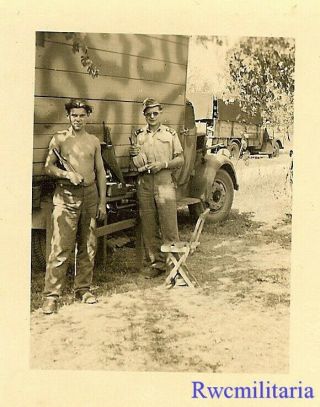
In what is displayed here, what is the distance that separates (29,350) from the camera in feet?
8.89

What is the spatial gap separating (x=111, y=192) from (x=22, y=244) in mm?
623

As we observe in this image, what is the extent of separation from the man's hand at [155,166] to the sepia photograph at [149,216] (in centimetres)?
1

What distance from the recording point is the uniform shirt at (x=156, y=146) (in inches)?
126

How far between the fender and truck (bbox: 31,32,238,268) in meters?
0.05

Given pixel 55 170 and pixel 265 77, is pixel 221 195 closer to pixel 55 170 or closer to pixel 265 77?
pixel 265 77

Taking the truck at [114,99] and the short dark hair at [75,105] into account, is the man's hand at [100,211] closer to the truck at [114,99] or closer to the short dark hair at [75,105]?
the truck at [114,99]

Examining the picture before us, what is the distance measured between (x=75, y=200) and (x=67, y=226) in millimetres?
140

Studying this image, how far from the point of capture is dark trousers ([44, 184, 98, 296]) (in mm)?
2908

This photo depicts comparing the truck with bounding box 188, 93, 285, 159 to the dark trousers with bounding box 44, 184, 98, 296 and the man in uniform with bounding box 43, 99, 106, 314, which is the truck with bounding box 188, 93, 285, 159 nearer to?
the man in uniform with bounding box 43, 99, 106, 314

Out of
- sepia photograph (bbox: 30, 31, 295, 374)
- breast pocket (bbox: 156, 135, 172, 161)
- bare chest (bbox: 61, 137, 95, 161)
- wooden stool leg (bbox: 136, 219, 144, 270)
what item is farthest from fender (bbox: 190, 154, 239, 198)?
bare chest (bbox: 61, 137, 95, 161)

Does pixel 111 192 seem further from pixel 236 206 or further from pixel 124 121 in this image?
pixel 236 206

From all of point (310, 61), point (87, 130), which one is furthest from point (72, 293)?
point (310, 61)

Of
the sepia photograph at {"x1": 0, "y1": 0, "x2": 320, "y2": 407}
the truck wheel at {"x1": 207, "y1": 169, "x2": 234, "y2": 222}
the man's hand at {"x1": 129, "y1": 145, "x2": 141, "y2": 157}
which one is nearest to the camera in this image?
the sepia photograph at {"x1": 0, "y1": 0, "x2": 320, "y2": 407}

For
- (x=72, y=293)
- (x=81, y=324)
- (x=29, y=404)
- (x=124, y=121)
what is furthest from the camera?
(x=124, y=121)
